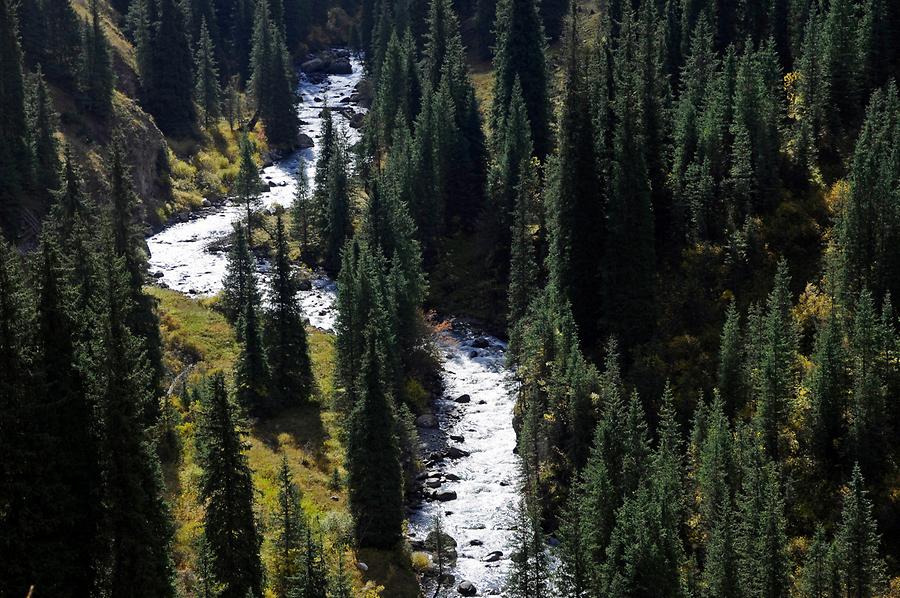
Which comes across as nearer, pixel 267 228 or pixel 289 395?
pixel 289 395

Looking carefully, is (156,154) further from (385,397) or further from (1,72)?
(385,397)

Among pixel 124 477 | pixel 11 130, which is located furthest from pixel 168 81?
pixel 124 477

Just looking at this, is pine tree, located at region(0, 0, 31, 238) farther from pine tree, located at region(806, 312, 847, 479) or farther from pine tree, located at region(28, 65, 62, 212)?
pine tree, located at region(806, 312, 847, 479)

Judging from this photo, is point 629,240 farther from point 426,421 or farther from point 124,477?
point 124,477

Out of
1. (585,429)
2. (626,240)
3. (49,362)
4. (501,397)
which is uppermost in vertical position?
(49,362)

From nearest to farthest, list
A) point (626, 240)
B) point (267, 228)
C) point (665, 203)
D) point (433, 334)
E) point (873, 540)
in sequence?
point (873, 540)
point (626, 240)
point (665, 203)
point (433, 334)
point (267, 228)

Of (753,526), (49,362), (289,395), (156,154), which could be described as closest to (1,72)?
(156,154)

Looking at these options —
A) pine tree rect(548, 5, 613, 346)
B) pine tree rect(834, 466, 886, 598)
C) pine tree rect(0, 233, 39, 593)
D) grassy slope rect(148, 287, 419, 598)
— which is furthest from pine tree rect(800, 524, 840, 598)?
pine tree rect(0, 233, 39, 593)
